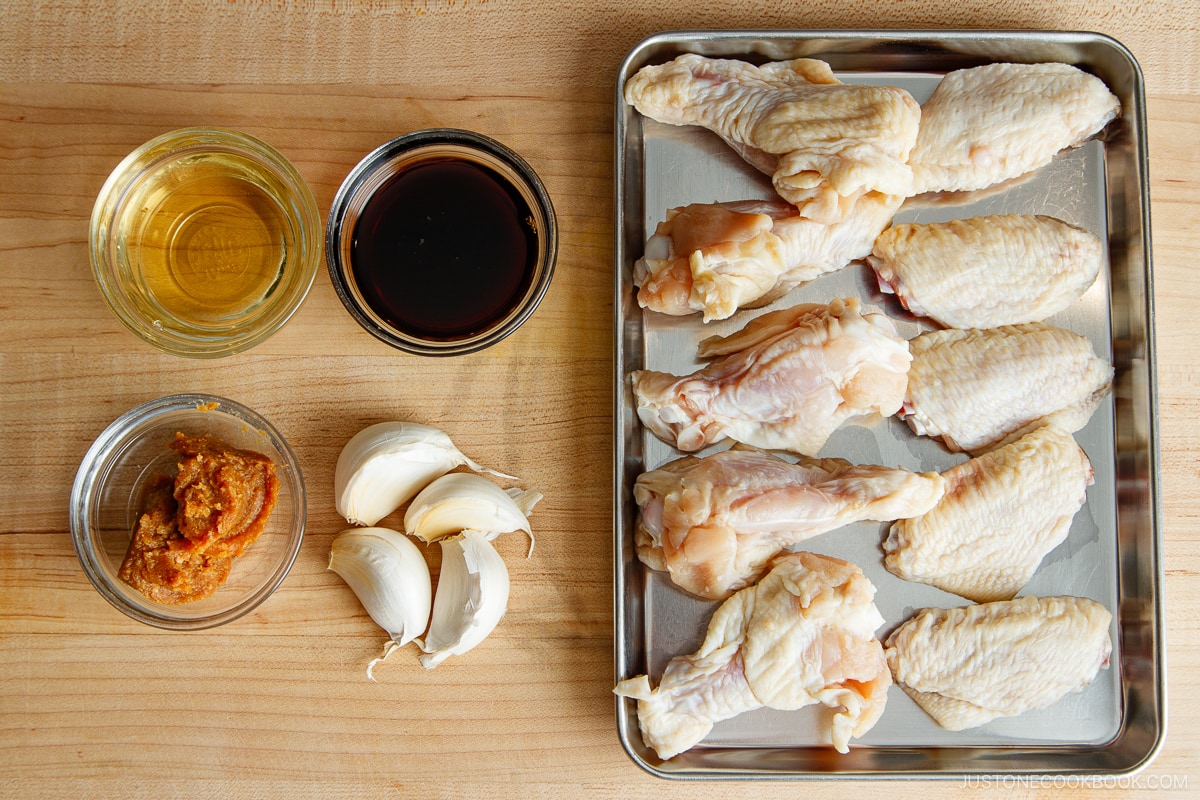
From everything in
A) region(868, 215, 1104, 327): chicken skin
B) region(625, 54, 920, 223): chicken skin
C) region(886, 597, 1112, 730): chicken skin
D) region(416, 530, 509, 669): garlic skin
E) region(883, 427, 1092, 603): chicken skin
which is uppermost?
region(625, 54, 920, 223): chicken skin

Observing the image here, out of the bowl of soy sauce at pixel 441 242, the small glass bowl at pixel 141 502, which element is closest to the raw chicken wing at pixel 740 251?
the bowl of soy sauce at pixel 441 242

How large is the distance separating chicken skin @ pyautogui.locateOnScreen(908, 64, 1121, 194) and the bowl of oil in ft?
3.66

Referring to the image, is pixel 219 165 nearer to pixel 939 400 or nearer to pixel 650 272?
pixel 650 272

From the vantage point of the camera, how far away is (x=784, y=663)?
1.48 meters

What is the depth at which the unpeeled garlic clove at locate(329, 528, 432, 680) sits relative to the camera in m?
1.52

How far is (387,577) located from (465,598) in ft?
0.46

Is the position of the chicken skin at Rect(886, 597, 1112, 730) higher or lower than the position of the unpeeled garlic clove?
lower

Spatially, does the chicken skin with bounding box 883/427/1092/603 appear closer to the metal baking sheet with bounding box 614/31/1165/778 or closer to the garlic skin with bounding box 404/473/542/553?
the metal baking sheet with bounding box 614/31/1165/778

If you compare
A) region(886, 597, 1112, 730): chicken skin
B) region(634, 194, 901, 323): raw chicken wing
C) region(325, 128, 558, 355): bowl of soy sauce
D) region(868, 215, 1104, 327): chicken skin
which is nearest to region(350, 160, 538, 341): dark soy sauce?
region(325, 128, 558, 355): bowl of soy sauce

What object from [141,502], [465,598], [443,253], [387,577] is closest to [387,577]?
[387,577]

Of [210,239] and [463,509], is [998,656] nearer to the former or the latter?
[463,509]

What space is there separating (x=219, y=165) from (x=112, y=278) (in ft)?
0.88

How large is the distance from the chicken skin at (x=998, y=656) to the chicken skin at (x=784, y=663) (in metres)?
0.08

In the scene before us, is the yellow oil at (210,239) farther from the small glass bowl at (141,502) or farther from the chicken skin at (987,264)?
the chicken skin at (987,264)
